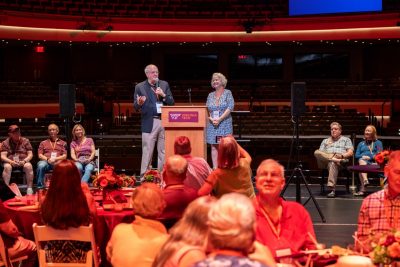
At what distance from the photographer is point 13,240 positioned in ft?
16.6

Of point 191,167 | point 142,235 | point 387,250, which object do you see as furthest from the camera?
point 191,167

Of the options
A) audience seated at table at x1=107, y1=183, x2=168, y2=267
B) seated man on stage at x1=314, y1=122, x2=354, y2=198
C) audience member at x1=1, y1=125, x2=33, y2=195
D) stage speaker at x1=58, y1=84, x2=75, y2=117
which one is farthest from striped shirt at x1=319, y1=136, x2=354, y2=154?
audience seated at table at x1=107, y1=183, x2=168, y2=267

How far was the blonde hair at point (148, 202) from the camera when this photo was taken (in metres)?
3.66

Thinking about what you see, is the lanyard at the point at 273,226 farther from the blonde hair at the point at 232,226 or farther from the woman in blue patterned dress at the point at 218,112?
the woman in blue patterned dress at the point at 218,112

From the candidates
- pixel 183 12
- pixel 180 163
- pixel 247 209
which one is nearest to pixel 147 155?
pixel 180 163

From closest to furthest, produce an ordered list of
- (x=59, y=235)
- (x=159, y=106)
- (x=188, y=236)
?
(x=188, y=236), (x=59, y=235), (x=159, y=106)

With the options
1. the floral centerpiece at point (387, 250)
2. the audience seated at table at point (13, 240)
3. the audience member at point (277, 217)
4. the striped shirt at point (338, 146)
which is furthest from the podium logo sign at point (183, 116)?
the floral centerpiece at point (387, 250)

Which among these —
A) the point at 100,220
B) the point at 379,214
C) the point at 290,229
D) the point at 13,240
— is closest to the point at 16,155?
the point at 13,240

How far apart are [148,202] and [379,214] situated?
136 cm

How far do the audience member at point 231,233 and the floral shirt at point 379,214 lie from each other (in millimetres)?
1912

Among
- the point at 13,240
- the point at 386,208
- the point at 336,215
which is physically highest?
the point at 386,208

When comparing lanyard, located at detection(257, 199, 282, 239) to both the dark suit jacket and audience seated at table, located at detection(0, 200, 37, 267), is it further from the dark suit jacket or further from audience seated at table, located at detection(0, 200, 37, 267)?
the dark suit jacket

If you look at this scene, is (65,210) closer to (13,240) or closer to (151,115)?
(13,240)

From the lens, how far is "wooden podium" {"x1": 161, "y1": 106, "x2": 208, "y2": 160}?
326 inches
